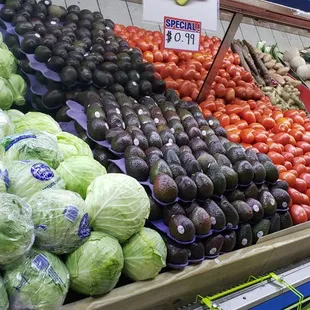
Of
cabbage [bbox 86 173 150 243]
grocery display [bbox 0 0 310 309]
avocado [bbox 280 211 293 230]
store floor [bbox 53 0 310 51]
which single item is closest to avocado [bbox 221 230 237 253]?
grocery display [bbox 0 0 310 309]

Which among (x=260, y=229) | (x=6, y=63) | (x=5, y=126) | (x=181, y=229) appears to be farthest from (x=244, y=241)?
(x=6, y=63)

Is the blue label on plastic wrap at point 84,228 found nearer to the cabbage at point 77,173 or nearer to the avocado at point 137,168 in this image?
the cabbage at point 77,173

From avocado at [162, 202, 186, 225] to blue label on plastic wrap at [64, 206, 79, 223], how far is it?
47 centimetres

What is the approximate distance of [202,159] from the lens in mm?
1941

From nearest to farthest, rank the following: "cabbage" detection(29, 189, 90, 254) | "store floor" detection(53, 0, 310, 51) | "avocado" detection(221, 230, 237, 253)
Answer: "cabbage" detection(29, 189, 90, 254), "avocado" detection(221, 230, 237, 253), "store floor" detection(53, 0, 310, 51)

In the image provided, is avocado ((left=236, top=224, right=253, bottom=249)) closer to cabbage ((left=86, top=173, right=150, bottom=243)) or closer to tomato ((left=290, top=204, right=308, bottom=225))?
tomato ((left=290, top=204, right=308, bottom=225))

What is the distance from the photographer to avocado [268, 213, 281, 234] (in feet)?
6.86

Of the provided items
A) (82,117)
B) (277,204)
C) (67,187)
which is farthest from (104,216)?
(277,204)

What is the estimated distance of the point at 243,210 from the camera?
1.92 meters

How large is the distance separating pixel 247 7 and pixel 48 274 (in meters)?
1.90

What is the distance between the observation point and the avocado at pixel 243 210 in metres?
1.92

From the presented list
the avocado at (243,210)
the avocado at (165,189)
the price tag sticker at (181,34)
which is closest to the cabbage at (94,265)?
the avocado at (165,189)

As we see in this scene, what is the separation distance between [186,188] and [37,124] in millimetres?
798

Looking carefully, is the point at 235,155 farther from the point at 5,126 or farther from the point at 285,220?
the point at 5,126
